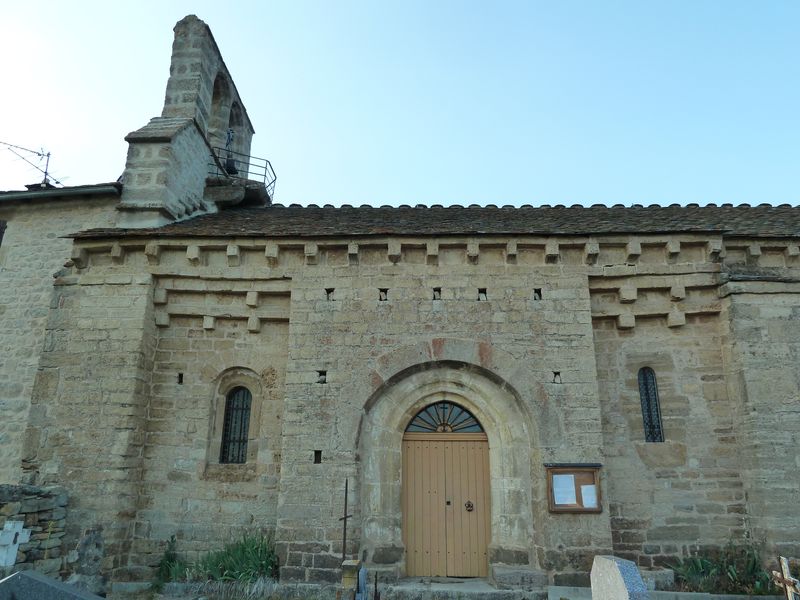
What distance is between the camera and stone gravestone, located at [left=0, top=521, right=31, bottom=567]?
21.0 ft

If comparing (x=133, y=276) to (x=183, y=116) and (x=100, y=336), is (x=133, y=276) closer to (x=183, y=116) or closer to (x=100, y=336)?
(x=100, y=336)

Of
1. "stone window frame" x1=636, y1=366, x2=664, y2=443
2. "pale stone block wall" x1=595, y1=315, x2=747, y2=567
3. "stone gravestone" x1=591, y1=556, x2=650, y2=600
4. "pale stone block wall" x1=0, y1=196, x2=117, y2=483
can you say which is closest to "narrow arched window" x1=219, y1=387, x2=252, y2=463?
"pale stone block wall" x1=0, y1=196, x2=117, y2=483

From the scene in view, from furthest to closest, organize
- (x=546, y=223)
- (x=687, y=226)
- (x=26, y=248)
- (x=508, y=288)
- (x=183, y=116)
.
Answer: (x=183, y=116) < (x=26, y=248) < (x=546, y=223) < (x=687, y=226) < (x=508, y=288)

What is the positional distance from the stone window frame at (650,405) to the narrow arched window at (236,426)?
235 inches

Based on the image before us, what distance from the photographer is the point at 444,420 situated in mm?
8102

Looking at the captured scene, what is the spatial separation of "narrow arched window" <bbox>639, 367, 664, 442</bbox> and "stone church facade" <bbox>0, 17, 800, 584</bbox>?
0.03m

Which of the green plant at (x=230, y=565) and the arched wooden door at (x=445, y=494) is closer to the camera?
the green plant at (x=230, y=565)

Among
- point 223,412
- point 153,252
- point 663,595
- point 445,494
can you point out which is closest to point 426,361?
point 445,494

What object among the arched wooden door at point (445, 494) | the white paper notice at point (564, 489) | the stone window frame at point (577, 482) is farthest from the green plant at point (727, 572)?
the arched wooden door at point (445, 494)

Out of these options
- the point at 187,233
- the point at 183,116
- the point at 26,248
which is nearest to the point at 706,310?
the point at 187,233

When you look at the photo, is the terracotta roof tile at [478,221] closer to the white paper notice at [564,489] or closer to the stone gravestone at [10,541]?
the white paper notice at [564,489]

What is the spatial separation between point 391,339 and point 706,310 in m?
4.72

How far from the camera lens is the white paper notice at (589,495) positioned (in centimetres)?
720

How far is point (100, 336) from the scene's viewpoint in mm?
8383
